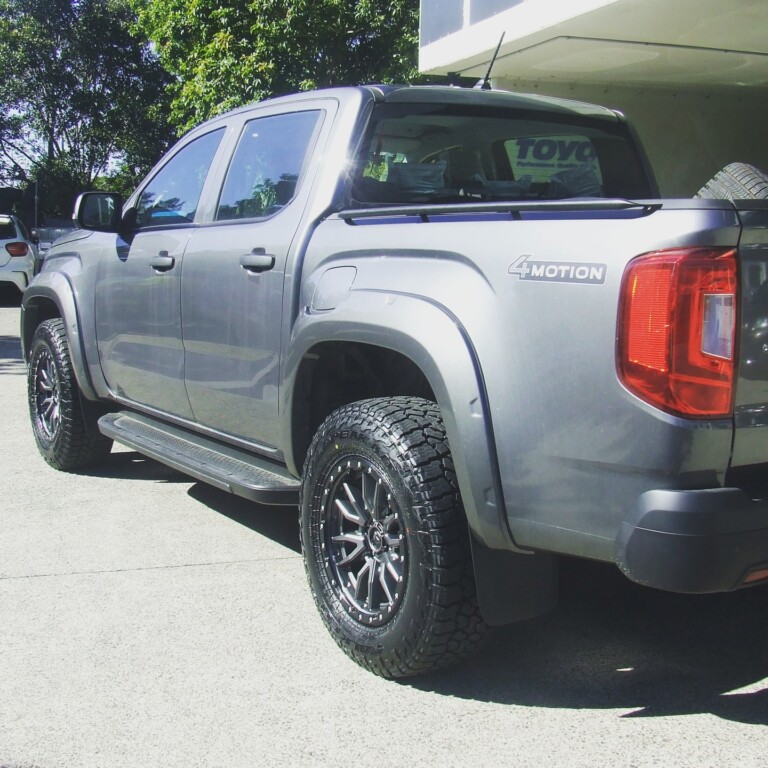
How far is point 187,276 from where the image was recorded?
4332 mm

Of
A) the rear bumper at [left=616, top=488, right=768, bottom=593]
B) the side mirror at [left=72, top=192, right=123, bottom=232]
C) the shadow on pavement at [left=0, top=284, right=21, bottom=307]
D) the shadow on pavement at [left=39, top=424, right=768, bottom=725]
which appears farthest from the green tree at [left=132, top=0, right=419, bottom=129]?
the rear bumper at [left=616, top=488, right=768, bottom=593]

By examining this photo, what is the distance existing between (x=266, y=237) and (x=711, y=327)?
192 centimetres

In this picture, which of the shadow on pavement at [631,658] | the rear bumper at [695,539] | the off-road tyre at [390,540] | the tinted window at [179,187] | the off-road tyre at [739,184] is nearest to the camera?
the rear bumper at [695,539]

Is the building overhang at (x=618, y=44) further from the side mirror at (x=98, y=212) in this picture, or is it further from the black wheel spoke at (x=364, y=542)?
the black wheel spoke at (x=364, y=542)

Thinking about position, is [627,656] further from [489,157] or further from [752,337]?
[489,157]

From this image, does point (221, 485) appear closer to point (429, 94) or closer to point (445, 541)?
point (445, 541)

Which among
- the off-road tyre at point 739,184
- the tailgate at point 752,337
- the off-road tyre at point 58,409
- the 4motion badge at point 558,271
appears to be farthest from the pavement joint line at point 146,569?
the tailgate at point 752,337

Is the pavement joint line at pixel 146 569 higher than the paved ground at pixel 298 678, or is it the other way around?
the paved ground at pixel 298 678

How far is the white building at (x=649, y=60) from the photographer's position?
8.66m

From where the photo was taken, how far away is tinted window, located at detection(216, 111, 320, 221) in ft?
13.1

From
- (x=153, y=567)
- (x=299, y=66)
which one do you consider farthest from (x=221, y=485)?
(x=299, y=66)

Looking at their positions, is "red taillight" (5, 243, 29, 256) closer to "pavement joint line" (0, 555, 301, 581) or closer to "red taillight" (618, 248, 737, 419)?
"pavement joint line" (0, 555, 301, 581)

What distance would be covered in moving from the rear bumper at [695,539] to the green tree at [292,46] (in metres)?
16.1

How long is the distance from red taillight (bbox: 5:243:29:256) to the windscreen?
46.3ft
